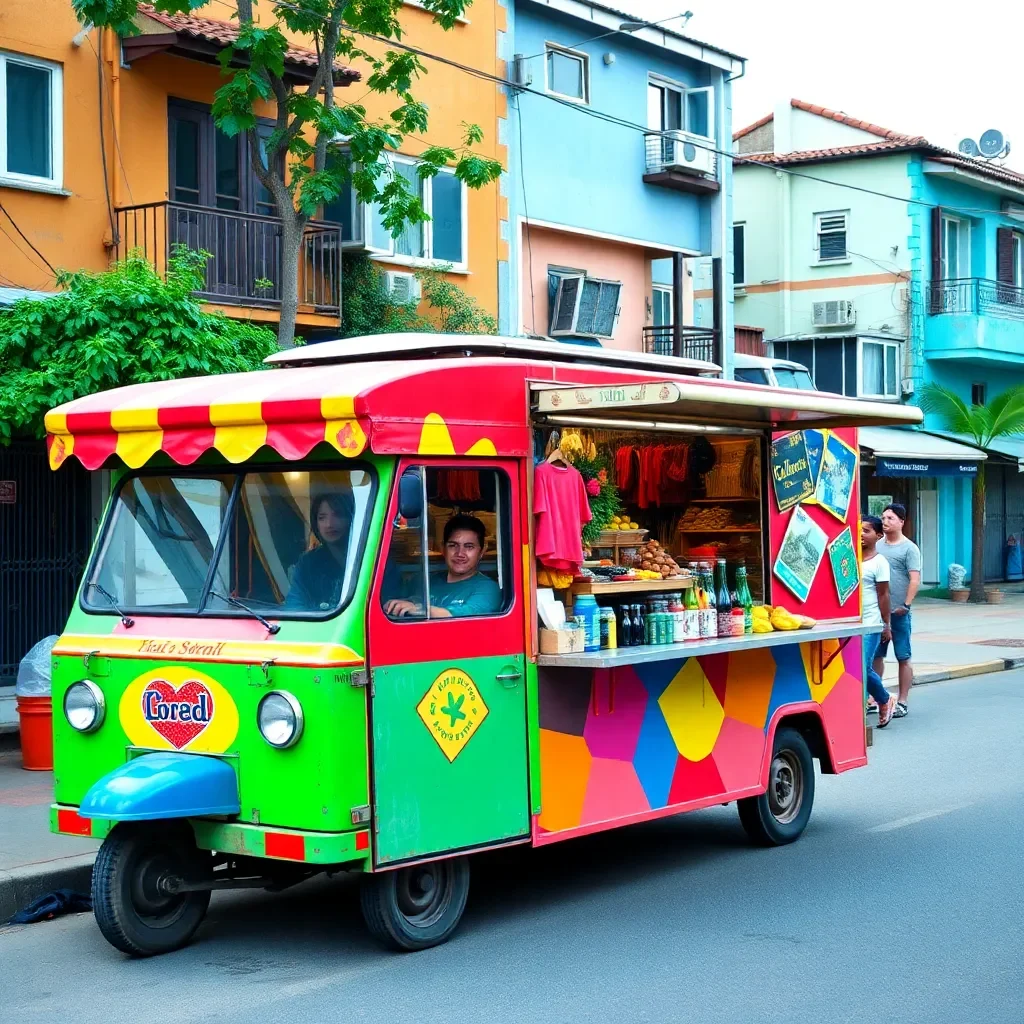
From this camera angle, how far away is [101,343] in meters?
10.8

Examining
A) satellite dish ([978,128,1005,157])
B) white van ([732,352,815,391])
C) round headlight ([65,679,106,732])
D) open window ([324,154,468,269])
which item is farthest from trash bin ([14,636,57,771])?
satellite dish ([978,128,1005,157])

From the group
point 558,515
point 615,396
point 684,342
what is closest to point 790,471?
point 558,515

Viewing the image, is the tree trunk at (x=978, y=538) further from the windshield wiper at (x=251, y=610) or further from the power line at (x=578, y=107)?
the windshield wiper at (x=251, y=610)

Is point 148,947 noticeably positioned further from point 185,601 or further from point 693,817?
point 693,817

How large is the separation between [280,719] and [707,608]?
111 inches

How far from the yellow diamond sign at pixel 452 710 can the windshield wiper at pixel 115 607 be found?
1447 millimetres

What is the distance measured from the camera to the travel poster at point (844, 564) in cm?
927

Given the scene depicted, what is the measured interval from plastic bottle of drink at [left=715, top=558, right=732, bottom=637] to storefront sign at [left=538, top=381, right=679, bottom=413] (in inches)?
71.2

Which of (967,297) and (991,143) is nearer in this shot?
(967,297)

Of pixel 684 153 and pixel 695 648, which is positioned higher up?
pixel 684 153

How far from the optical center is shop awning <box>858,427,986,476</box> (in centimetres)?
2736

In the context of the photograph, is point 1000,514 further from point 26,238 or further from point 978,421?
point 26,238

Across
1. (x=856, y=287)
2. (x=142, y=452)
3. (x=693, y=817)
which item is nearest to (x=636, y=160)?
(x=856, y=287)

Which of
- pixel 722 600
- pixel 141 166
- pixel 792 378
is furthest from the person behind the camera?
pixel 792 378
